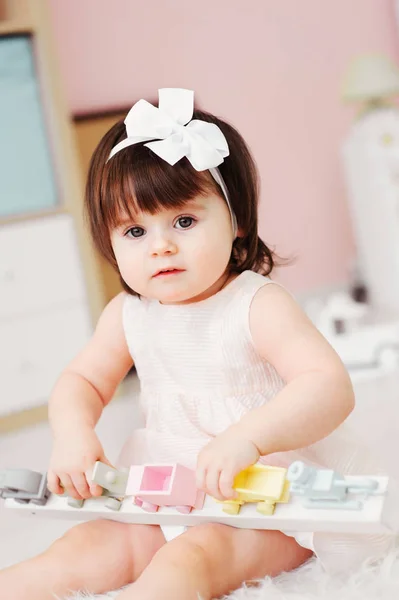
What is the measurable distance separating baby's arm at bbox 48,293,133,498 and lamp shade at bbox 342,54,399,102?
1835 millimetres

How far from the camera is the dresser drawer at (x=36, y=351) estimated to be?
2.27 meters

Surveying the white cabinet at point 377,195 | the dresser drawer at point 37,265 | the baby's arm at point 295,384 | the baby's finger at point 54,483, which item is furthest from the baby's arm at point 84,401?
the white cabinet at point 377,195

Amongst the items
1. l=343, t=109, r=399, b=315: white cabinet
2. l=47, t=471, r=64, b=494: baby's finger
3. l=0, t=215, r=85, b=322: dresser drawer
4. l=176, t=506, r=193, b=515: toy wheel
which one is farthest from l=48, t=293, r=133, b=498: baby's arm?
l=343, t=109, r=399, b=315: white cabinet

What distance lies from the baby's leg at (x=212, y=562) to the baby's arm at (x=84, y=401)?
0.14m

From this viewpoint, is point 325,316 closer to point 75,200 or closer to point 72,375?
point 75,200

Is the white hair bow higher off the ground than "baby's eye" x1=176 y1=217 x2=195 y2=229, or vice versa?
the white hair bow

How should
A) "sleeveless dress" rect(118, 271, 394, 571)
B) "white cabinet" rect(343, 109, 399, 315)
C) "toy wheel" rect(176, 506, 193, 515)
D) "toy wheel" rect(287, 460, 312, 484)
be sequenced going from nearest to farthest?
1. "toy wheel" rect(287, 460, 312, 484)
2. "toy wheel" rect(176, 506, 193, 515)
3. "sleeveless dress" rect(118, 271, 394, 571)
4. "white cabinet" rect(343, 109, 399, 315)

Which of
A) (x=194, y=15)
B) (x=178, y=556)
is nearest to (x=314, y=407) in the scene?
(x=178, y=556)

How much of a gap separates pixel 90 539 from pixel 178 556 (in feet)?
0.50

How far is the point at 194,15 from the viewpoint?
9.83 ft

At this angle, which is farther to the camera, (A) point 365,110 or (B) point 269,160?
(B) point 269,160

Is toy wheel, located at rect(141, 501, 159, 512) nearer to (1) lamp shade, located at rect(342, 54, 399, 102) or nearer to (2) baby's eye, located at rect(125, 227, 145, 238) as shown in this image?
(2) baby's eye, located at rect(125, 227, 145, 238)

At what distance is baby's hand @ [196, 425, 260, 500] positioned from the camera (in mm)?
885

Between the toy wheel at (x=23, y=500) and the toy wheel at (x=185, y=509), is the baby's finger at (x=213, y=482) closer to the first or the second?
the toy wheel at (x=185, y=509)
